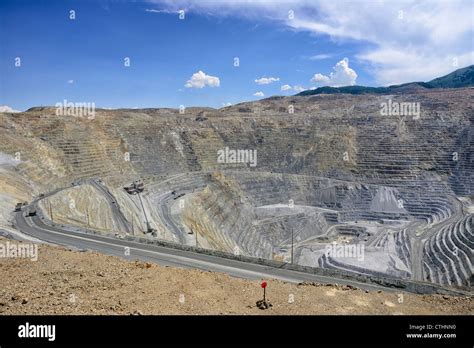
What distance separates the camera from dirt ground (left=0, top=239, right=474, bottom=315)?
13063 mm

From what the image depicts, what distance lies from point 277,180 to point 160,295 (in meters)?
69.6

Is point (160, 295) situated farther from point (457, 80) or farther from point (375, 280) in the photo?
point (457, 80)

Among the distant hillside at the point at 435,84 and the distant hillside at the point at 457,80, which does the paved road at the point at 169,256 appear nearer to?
the distant hillside at the point at 435,84

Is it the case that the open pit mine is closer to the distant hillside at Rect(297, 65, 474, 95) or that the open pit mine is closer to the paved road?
the paved road

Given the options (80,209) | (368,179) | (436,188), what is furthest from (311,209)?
(80,209)

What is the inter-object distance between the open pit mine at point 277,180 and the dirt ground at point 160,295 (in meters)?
17.0

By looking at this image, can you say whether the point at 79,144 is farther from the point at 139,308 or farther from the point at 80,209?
the point at 139,308

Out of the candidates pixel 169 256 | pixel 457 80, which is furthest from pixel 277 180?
pixel 457 80

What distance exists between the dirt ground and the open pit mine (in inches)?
669

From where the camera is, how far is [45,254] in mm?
20625

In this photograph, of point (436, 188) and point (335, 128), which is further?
point (335, 128)

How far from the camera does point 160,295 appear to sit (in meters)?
14.6
